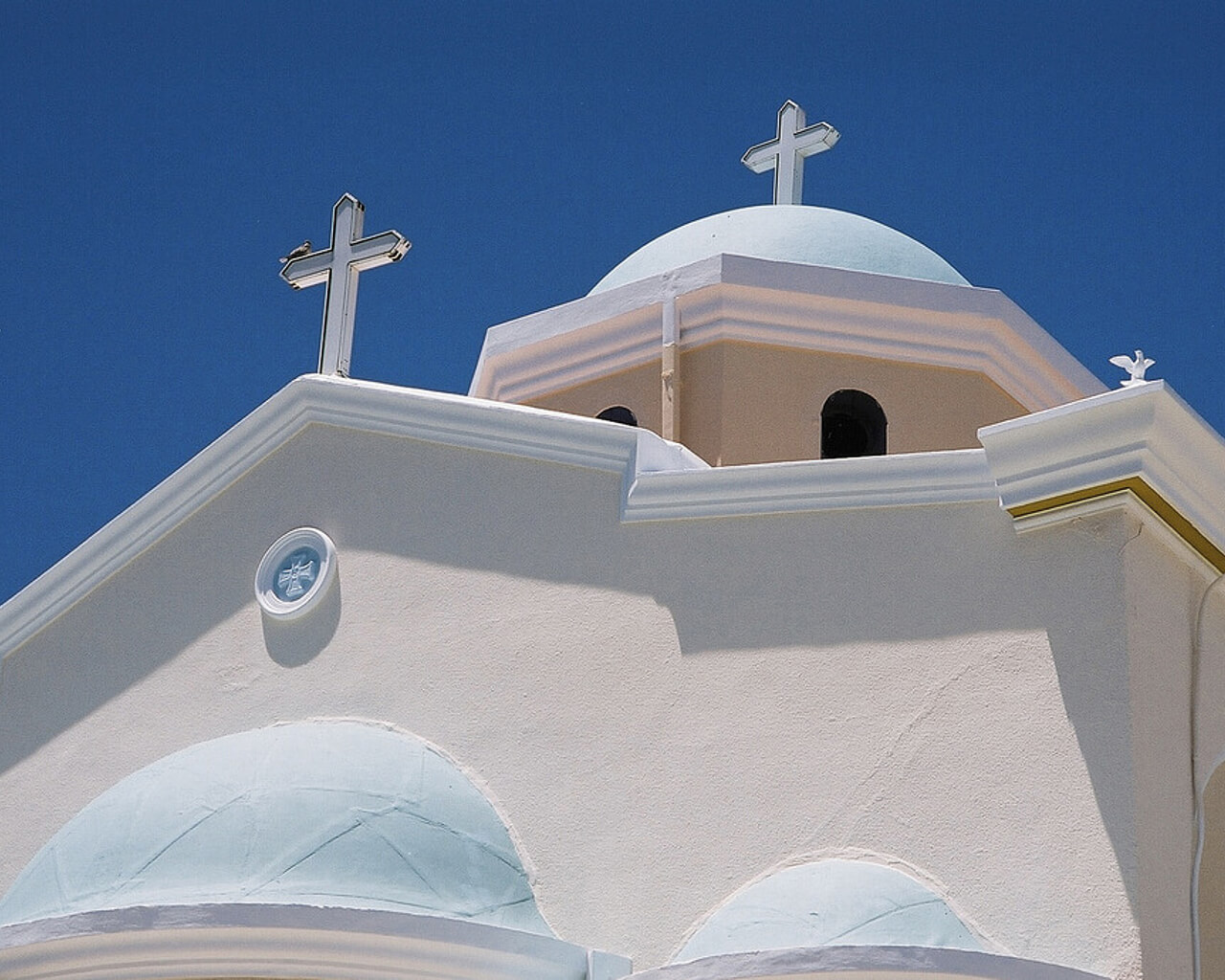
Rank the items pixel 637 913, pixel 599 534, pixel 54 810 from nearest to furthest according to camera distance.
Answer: pixel 637 913 < pixel 599 534 < pixel 54 810

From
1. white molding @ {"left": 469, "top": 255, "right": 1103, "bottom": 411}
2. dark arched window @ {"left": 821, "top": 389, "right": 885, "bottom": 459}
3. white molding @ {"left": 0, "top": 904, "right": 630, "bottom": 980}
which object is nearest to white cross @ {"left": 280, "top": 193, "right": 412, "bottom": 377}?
white molding @ {"left": 469, "top": 255, "right": 1103, "bottom": 411}

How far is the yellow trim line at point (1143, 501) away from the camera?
783cm

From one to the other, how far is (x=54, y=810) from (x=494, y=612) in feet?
7.51

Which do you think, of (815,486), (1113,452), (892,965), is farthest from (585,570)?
(892,965)

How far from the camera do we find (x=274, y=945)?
7594 millimetres

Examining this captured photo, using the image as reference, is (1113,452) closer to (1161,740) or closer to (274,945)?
(1161,740)

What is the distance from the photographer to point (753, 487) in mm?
8547

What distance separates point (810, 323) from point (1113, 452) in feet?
11.1

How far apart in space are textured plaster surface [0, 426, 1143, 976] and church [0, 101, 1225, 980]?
0.01 metres

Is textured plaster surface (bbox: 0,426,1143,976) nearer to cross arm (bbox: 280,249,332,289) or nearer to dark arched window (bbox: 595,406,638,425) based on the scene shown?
cross arm (bbox: 280,249,332,289)

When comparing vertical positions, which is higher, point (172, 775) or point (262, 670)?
point (262, 670)

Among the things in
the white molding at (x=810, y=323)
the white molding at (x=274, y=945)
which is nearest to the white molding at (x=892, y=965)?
the white molding at (x=274, y=945)

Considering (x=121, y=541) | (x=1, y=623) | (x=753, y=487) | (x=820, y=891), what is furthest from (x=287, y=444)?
(x=820, y=891)

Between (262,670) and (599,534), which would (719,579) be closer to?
(599,534)
